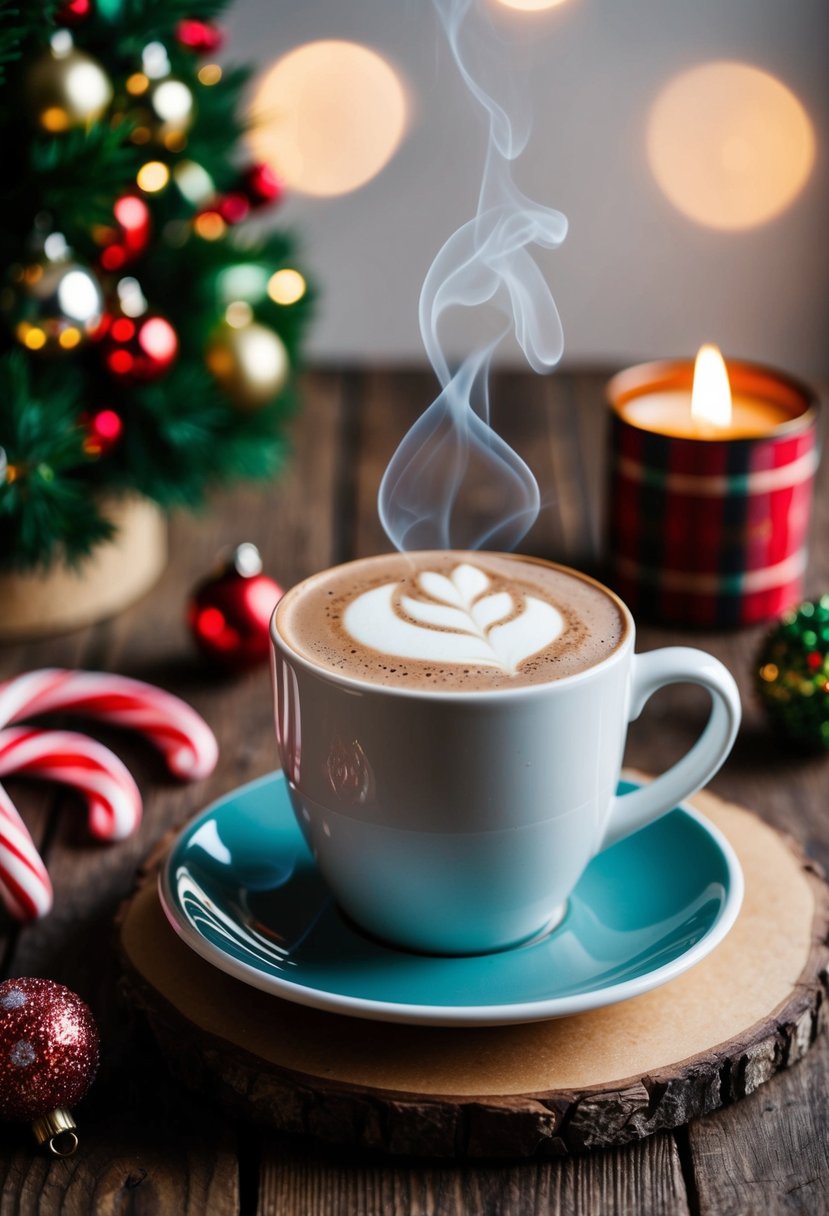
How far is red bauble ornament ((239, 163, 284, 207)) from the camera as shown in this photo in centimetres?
143

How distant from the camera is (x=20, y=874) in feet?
2.92

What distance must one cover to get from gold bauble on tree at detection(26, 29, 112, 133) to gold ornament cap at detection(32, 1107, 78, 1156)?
2.61ft

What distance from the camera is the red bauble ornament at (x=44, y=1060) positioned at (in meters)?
0.70

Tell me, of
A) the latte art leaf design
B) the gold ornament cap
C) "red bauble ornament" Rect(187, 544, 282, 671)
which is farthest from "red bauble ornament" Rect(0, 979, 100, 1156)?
"red bauble ornament" Rect(187, 544, 282, 671)

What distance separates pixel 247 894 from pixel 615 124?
5.17 ft

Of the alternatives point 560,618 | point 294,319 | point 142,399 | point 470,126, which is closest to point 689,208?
point 470,126

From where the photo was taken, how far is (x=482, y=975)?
75 cm

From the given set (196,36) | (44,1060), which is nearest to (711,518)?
(196,36)

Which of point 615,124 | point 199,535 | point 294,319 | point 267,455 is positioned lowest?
point 199,535

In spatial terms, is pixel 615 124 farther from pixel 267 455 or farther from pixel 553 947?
pixel 553 947

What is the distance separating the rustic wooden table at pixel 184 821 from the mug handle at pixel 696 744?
16 centimetres

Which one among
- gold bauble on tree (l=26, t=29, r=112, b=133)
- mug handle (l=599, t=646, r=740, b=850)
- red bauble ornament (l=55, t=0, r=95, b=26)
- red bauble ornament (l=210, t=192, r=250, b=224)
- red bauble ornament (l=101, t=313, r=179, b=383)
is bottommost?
mug handle (l=599, t=646, r=740, b=850)

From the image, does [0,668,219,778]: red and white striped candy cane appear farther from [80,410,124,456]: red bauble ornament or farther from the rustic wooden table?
[80,410,124,456]: red bauble ornament

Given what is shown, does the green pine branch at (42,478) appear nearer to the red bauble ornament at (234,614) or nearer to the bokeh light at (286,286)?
the red bauble ornament at (234,614)
